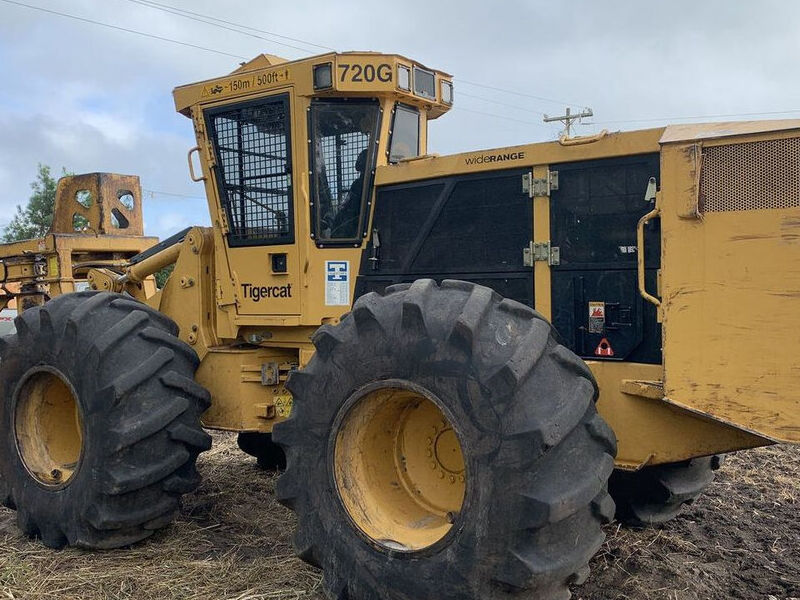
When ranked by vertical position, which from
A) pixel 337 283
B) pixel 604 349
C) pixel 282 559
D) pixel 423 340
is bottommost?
pixel 282 559

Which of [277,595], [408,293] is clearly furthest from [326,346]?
[277,595]

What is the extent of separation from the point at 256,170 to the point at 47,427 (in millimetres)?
2247

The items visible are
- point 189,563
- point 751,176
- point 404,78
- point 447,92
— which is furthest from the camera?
point 447,92

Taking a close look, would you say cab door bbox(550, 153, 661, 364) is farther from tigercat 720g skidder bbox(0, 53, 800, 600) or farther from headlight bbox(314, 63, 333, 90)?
headlight bbox(314, 63, 333, 90)

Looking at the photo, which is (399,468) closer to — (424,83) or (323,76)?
(323,76)

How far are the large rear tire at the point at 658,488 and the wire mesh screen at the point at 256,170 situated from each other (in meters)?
2.60

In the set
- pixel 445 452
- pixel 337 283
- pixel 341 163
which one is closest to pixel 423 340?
pixel 445 452

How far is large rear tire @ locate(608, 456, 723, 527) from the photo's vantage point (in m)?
4.88

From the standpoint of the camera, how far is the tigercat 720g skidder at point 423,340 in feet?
11.0

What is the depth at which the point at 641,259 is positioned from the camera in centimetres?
380

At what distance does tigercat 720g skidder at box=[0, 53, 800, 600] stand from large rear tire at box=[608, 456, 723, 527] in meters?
0.02

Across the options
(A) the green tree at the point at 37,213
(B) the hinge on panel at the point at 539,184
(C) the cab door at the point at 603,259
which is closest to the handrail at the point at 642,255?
(C) the cab door at the point at 603,259

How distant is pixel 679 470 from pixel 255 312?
9.27 ft

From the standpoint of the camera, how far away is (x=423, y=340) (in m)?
3.62
